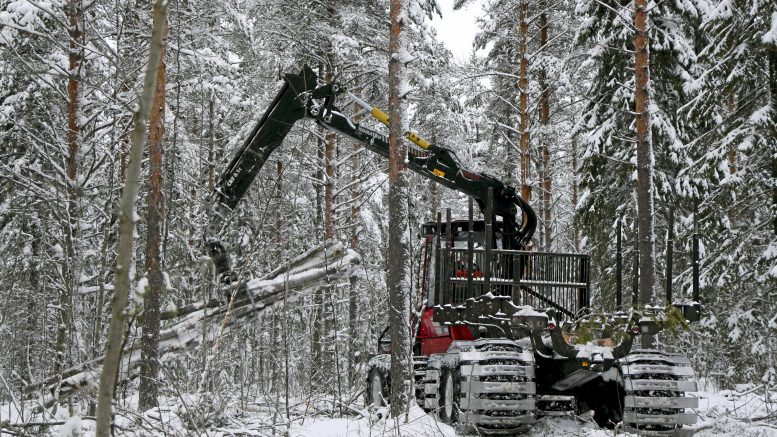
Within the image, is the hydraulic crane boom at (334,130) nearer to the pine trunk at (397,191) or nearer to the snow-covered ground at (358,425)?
the pine trunk at (397,191)

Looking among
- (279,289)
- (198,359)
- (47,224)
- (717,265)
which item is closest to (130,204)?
(279,289)

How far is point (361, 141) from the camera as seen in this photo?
12117mm

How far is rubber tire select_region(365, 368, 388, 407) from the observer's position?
39.9 feet

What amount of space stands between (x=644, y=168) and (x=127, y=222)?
11.9 m

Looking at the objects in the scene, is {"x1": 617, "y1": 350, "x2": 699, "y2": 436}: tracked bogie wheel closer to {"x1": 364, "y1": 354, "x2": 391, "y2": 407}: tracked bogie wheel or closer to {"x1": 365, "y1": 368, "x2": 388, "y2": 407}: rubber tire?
{"x1": 364, "y1": 354, "x2": 391, "y2": 407}: tracked bogie wheel

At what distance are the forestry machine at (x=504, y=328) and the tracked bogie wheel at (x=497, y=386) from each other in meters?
0.01

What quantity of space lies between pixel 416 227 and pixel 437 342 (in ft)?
33.6

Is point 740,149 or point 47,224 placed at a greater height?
point 740,149

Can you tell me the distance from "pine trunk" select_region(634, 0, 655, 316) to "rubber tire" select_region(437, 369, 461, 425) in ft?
17.7

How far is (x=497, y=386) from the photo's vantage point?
25.6 feet

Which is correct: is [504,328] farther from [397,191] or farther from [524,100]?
[524,100]

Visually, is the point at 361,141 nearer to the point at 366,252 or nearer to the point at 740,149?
the point at 740,149

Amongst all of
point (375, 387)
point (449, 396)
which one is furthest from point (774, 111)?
point (449, 396)

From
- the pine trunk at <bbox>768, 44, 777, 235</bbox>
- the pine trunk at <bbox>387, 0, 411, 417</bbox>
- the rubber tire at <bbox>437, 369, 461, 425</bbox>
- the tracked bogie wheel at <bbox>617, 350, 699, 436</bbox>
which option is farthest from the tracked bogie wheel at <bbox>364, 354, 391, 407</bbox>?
the pine trunk at <bbox>768, 44, 777, 235</bbox>
